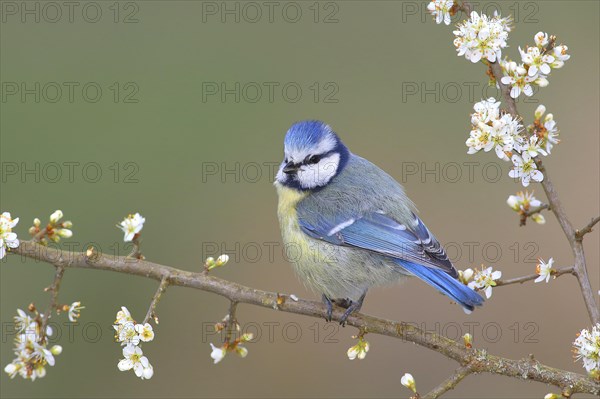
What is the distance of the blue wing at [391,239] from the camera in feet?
10.4

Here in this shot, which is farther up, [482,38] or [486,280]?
[482,38]

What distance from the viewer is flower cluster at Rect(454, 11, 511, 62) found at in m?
2.46

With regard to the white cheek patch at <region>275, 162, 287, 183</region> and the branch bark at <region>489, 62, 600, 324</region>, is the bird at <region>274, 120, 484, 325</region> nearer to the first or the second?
the white cheek patch at <region>275, 162, 287, 183</region>

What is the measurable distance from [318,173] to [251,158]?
266 cm

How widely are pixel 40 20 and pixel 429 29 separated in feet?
10.5

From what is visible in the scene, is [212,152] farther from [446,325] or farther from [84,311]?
[446,325]

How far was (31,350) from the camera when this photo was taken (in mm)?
2594

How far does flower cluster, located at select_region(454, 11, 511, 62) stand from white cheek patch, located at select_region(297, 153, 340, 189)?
1.28 meters

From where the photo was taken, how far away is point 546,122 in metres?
2.52

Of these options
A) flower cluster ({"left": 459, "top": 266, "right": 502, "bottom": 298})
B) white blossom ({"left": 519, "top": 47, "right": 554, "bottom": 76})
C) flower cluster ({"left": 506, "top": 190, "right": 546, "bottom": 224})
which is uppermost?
white blossom ({"left": 519, "top": 47, "right": 554, "bottom": 76})

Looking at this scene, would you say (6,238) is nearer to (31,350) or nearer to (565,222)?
(31,350)

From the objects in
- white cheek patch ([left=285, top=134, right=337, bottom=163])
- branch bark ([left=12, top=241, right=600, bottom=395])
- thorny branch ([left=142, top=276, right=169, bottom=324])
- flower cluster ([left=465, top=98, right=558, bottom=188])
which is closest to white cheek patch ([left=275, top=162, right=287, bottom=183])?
white cheek patch ([left=285, top=134, right=337, bottom=163])

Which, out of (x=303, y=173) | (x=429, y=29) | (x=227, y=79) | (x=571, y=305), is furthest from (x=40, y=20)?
(x=571, y=305)

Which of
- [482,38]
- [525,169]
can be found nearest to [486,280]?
[525,169]
